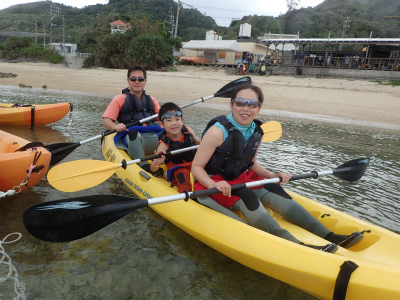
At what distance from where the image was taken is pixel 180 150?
350 centimetres

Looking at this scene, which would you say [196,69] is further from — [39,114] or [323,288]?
[323,288]

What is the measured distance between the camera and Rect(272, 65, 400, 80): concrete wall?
17625mm

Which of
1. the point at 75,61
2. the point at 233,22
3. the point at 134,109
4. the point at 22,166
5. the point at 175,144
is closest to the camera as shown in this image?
the point at 22,166

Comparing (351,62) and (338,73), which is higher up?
(351,62)

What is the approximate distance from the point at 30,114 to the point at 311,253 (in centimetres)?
713

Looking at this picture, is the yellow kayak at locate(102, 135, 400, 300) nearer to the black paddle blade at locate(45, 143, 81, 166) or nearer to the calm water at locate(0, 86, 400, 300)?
the calm water at locate(0, 86, 400, 300)

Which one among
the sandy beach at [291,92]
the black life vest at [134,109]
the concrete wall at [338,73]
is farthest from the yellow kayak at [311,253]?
the concrete wall at [338,73]

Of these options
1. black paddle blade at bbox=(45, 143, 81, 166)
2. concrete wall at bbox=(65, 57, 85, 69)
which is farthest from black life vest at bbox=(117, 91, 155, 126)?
concrete wall at bbox=(65, 57, 85, 69)

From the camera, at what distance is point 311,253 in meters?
2.19

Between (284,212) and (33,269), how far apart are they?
2.18 meters

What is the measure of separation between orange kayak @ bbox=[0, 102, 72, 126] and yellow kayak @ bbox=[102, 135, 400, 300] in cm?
535

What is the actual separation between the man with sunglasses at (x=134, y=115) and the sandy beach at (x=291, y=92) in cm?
804

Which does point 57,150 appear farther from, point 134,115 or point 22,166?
point 134,115

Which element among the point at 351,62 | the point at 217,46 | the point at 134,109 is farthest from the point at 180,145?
the point at 217,46
